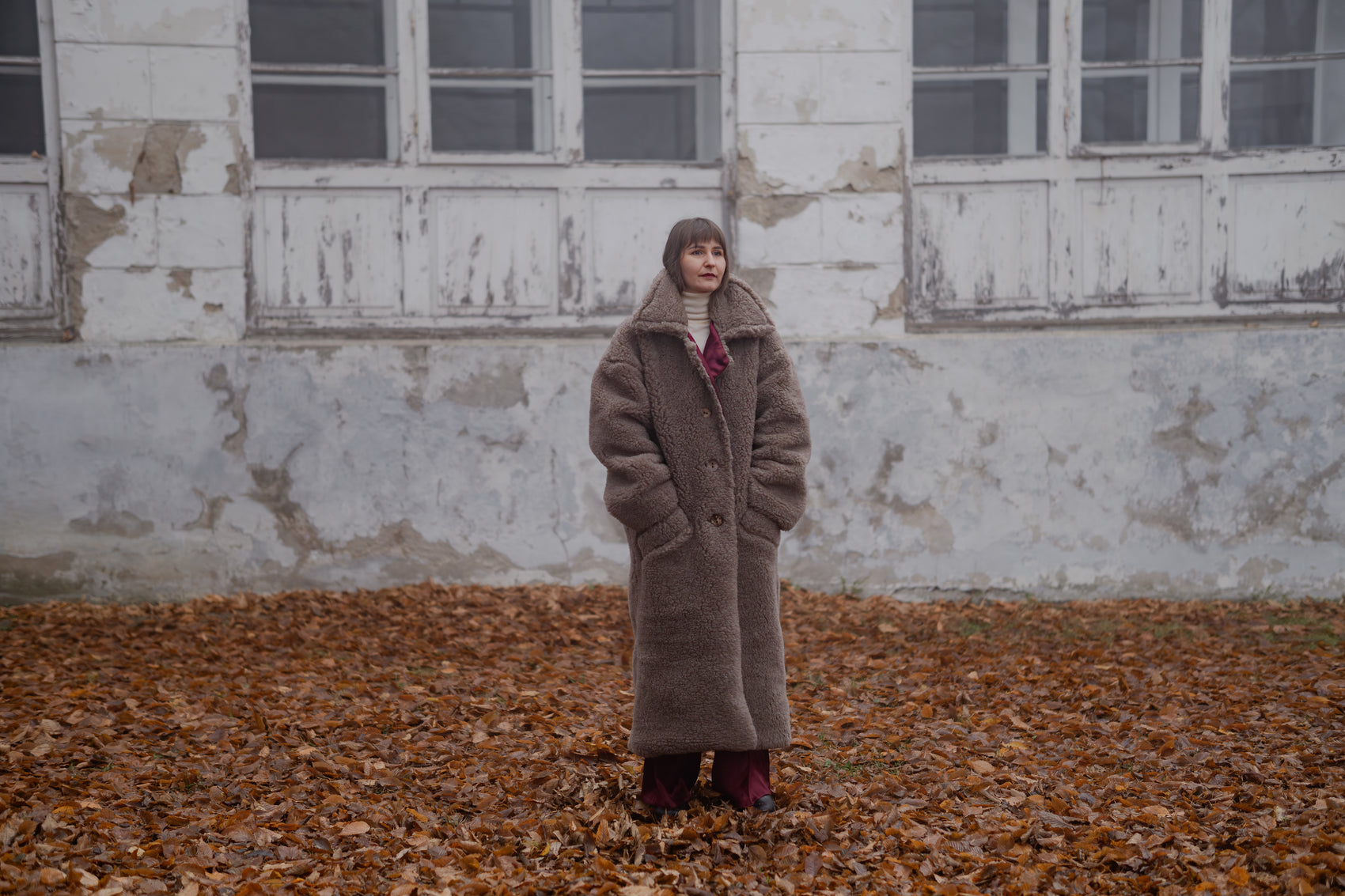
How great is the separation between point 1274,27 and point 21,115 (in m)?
8.08

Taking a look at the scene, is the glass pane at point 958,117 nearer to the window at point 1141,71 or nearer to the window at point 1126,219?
the window at point 1141,71

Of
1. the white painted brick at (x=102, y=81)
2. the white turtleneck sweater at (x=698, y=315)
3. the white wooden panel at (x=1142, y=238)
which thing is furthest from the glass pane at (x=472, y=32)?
the white turtleneck sweater at (x=698, y=315)

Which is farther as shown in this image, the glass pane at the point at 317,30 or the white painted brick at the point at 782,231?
the glass pane at the point at 317,30

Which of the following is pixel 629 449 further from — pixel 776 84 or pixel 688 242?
pixel 776 84

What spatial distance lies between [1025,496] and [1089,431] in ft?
1.80

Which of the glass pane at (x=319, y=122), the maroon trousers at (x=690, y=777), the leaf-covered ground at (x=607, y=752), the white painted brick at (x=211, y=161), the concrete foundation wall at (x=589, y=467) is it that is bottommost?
the leaf-covered ground at (x=607, y=752)

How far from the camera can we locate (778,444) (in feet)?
11.4

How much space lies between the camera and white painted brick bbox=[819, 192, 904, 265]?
6.79 m

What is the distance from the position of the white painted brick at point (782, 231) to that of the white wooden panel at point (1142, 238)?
66.4 inches

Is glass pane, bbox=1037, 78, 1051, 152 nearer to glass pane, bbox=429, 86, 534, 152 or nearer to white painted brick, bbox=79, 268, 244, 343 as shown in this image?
glass pane, bbox=429, 86, 534, 152

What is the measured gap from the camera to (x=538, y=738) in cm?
435

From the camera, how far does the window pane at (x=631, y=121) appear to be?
8.95 metres

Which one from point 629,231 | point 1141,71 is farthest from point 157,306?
point 1141,71

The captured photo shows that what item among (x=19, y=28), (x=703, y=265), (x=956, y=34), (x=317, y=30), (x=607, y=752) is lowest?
(x=607, y=752)
